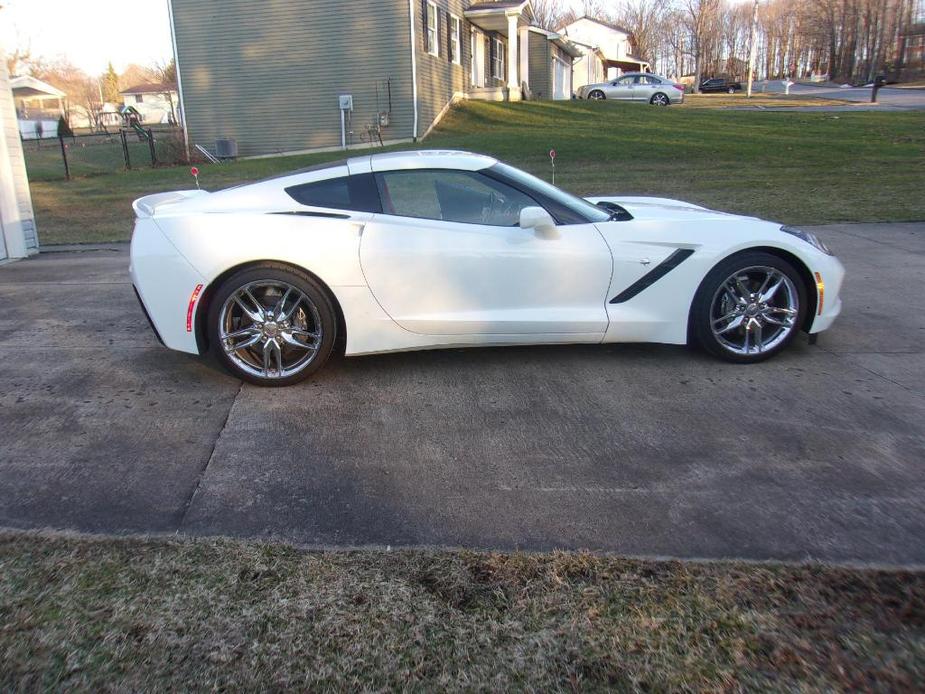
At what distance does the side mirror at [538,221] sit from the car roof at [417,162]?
491mm

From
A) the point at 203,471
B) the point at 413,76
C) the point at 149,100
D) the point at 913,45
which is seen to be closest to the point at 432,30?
the point at 413,76

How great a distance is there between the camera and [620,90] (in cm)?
3694

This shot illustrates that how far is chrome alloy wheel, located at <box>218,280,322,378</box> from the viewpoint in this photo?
4.56 metres

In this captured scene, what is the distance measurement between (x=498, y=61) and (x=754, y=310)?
29.6m

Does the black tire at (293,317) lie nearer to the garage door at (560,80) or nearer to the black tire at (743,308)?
the black tire at (743,308)

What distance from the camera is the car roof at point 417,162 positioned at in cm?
475

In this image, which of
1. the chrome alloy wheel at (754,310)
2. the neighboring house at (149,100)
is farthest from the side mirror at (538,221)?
the neighboring house at (149,100)

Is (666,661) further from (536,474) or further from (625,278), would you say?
(625,278)

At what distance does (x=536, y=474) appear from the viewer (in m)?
3.46

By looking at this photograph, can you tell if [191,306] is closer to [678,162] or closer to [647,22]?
[678,162]

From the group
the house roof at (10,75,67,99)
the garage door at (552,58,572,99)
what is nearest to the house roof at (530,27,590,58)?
the garage door at (552,58,572,99)

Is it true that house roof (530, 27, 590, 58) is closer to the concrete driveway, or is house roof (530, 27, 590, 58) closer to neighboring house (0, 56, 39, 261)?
neighboring house (0, 56, 39, 261)

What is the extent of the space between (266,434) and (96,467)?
2.67 ft

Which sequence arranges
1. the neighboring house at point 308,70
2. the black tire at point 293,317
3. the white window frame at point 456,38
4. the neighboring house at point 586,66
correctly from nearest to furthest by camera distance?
the black tire at point 293,317
the neighboring house at point 308,70
the white window frame at point 456,38
the neighboring house at point 586,66
